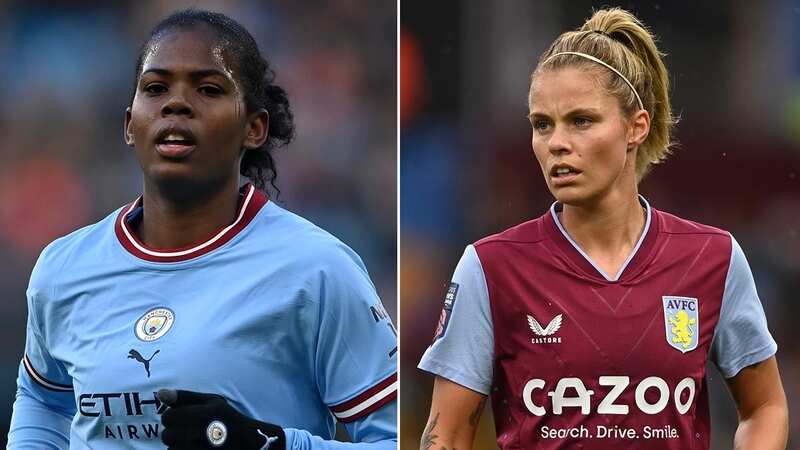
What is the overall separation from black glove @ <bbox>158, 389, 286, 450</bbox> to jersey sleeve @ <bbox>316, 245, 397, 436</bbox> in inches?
8.8

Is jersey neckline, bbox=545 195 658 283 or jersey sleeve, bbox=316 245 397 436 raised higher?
jersey neckline, bbox=545 195 658 283

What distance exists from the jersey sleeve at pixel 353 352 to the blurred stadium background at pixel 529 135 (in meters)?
0.92

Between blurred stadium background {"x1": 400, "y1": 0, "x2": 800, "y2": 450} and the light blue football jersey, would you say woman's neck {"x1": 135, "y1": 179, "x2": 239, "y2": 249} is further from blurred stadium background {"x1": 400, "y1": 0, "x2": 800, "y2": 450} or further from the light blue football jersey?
blurred stadium background {"x1": 400, "y1": 0, "x2": 800, "y2": 450}

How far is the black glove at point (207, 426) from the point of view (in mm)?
2703

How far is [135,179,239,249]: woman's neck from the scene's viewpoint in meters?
3.05

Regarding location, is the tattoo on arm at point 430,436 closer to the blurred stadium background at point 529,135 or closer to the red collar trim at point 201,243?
the red collar trim at point 201,243

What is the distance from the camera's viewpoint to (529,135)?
4621 mm

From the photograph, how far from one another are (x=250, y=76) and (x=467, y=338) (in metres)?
0.84

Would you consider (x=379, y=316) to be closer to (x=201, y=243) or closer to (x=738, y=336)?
(x=201, y=243)

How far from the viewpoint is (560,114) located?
2910 millimetres

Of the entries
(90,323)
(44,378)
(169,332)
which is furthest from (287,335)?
(44,378)

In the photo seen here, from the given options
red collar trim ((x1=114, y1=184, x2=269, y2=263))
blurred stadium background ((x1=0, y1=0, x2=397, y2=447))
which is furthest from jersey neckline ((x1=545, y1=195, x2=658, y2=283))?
blurred stadium background ((x1=0, y1=0, x2=397, y2=447))

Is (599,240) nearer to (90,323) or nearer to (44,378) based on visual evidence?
(90,323)

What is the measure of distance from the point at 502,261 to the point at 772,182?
253 centimetres
